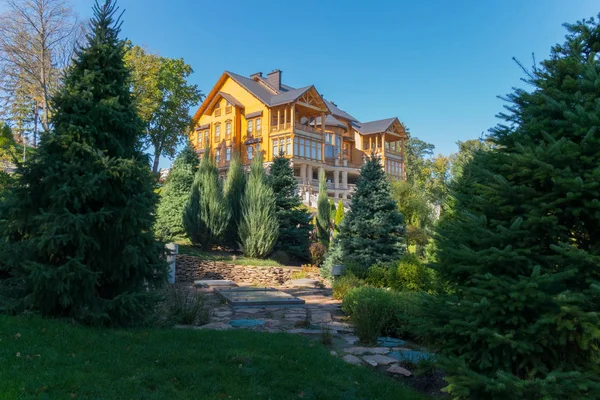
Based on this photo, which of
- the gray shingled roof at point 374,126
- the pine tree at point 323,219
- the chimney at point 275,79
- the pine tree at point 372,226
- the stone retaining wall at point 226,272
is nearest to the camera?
the pine tree at point 372,226

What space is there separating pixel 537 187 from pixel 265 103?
37058 millimetres

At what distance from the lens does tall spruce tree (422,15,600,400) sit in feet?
10.3

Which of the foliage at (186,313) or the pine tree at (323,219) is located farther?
the pine tree at (323,219)

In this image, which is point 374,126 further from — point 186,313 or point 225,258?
point 186,313

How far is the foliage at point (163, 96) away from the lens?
2639 cm

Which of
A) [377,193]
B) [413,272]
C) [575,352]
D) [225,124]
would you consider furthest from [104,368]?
[225,124]

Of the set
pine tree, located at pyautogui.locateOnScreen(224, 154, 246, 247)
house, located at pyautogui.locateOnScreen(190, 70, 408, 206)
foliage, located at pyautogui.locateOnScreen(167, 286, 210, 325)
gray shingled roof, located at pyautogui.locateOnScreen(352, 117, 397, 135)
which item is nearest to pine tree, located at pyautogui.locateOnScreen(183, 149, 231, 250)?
pine tree, located at pyautogui.locateOnScreen(224, 154, 246, 247)

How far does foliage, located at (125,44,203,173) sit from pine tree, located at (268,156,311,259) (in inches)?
373

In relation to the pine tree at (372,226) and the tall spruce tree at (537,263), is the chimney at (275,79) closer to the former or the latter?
the pine tree at (372,226)

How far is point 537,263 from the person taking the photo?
11.3 feet

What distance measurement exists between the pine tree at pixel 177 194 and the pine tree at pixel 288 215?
12.5ft

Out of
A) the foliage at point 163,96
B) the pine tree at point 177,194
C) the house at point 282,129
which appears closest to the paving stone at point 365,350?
the pine tree at point 177,194

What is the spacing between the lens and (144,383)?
13.5 feet

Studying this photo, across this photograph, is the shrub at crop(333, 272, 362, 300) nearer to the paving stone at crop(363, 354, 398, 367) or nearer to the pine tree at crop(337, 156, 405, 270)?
the pine tree at crop(337, 156, 405, 270)
